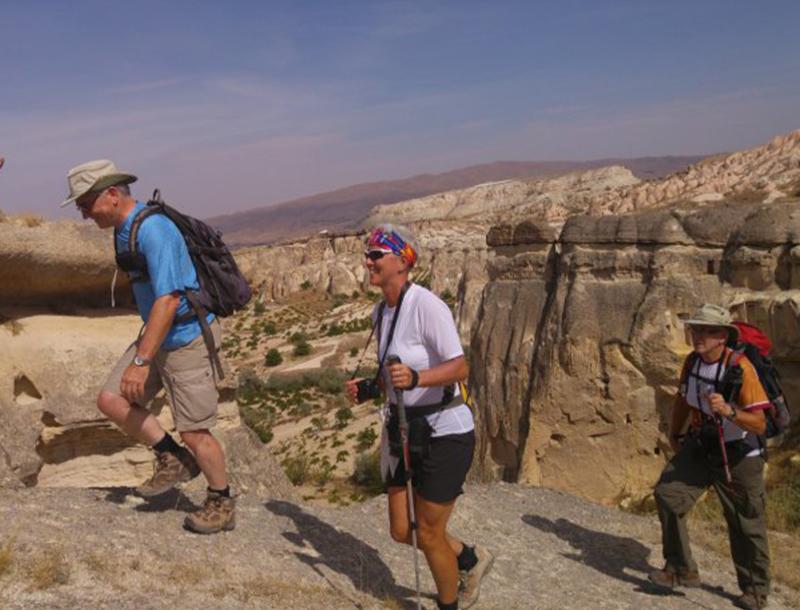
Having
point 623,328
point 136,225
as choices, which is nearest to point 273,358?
point 623,328

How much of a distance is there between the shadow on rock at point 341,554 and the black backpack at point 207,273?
1.33 metres

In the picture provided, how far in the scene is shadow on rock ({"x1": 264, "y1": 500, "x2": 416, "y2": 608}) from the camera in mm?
4500

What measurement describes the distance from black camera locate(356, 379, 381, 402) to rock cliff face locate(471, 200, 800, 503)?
21.4 ft

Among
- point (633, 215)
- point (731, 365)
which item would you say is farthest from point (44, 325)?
point (633, 215)

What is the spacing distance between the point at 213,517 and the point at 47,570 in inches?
42.5

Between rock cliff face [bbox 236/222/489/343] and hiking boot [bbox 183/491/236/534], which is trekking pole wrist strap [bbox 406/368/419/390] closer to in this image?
hiking boot [bbox 183/491/236/534]

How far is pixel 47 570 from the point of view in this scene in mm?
3725

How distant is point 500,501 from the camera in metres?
7.20

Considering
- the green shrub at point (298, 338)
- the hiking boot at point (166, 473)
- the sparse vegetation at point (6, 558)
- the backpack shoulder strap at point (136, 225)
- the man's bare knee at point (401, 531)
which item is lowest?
the green shrub at point (298, 338)

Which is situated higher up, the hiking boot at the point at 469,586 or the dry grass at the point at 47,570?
the dry grass at the point at 47,570

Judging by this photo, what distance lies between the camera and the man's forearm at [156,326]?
4035 mm

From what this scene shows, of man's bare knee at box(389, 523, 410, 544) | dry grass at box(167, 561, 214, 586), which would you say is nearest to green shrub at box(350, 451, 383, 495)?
dry grass at box(167, 561, 214, 586)

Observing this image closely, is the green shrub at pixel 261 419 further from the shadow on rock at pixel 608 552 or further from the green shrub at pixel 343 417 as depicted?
the shadow on rock at pixel 608 552

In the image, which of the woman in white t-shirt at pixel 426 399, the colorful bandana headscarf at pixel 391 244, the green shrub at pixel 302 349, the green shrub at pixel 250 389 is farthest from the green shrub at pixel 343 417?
the colorful bandana headscarf at pixel 391 244
